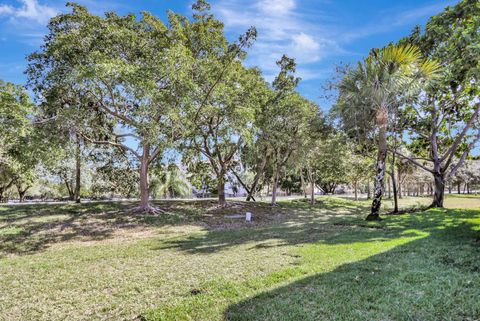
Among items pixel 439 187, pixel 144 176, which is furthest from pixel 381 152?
pixel 144 176

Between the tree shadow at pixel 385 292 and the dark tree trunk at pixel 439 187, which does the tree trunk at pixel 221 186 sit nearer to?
the dark tree trunk at pixel 439 187

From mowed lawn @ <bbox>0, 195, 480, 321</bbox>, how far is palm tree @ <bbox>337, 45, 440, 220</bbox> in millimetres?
4612

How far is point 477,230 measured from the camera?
28.3 feet

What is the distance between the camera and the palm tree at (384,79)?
41.2ft

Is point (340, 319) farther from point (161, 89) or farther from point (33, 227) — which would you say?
point (33, 227)

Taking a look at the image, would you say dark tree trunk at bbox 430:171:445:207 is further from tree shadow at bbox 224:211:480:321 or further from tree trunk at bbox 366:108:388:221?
tree shadow at bbox 224:211:480:321

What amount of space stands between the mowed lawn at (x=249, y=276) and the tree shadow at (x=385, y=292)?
0.01 metres

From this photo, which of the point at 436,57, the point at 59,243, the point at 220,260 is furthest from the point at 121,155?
the point at 436,57

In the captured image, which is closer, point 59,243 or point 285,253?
point 285,253

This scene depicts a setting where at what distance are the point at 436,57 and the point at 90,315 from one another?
719 inches

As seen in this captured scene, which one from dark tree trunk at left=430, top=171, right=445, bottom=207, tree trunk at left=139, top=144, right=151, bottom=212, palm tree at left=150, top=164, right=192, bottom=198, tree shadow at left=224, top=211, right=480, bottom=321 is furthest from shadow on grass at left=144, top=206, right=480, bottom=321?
palm tree at left=150, top=164, right=192, bottom=198

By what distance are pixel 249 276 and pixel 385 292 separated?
2346mm

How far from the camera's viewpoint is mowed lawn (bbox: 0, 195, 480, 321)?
4062 mm

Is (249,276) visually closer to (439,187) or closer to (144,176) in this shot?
(144,176)
